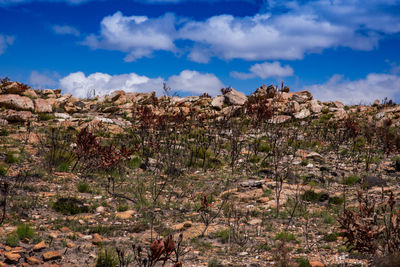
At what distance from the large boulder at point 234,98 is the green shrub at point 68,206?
46.5 feet

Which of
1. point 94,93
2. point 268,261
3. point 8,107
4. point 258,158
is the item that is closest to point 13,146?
point 8,107

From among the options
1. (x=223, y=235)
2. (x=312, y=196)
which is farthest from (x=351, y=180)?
(x=223, y=235)

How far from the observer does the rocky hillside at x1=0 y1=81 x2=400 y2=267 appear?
16.0 feet

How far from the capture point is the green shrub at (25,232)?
17.3ft

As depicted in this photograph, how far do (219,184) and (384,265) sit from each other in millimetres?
6265

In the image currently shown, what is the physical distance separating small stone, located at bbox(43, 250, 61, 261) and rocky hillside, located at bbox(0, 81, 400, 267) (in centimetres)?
1

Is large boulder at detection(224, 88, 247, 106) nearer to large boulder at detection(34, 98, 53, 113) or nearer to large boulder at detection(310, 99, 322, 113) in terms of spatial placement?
large boulder at detection(310, 99, 322, 113)

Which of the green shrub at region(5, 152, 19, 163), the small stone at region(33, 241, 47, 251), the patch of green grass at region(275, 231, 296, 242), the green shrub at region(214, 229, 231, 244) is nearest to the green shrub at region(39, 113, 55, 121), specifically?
the green shrub at region(5, 152, 19, 163)

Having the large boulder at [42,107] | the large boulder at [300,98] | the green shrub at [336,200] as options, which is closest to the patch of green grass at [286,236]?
the green shrub at [336,200]

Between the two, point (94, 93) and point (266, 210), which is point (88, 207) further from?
point (94, 93)

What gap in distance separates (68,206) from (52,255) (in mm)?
2324

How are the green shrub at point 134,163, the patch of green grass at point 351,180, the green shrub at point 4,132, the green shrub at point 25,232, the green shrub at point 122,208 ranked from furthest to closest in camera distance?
the green shrub at point 4,132, the green shrub at point 134,163, the patch of green grass at point 351,180, the green shrub at point 122,208, the green shrub at point 25,232

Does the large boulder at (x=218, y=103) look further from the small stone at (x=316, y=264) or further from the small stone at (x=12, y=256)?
the small stone at (x=12, y=256)

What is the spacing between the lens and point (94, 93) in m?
28.6
